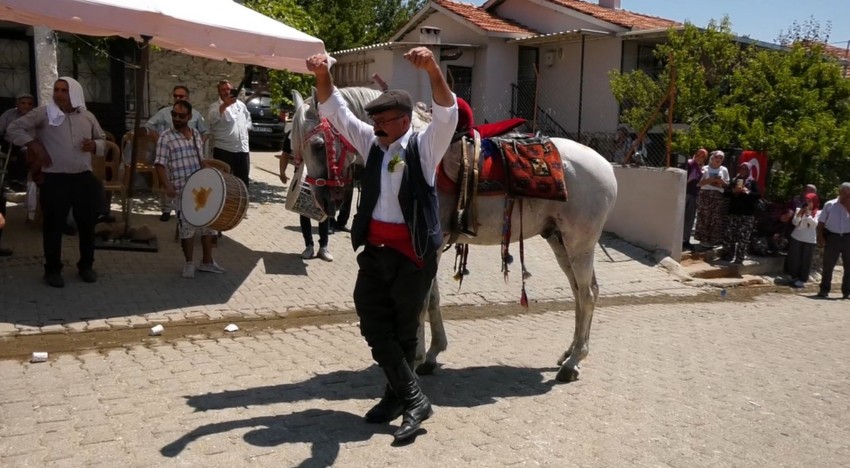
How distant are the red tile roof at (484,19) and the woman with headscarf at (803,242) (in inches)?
427

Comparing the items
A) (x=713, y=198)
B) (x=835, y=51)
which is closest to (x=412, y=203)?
(x=713, y=198)

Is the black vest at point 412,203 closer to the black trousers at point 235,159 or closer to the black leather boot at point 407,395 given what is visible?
the black leather boot at point 407,395

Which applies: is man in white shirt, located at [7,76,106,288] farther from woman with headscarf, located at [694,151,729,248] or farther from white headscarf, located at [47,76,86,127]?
woman with headscarf, located at [694,151,729,248]

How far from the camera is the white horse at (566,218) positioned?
536 centimetres

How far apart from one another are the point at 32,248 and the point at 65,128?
207 cm

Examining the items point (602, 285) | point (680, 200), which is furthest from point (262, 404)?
point (680, 200)

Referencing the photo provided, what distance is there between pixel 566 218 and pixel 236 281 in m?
4.13

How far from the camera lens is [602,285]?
33.0 ft

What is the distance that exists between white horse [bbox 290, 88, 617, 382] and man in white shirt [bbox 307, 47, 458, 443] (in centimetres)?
91

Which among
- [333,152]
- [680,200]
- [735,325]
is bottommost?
[735,325]

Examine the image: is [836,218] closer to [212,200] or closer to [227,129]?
[227,129]

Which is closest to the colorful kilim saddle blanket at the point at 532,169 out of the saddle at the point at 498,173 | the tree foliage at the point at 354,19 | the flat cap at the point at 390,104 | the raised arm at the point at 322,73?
the saddle at the point at 498,173

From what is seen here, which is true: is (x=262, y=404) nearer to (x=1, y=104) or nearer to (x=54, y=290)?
(x=54, y=290)

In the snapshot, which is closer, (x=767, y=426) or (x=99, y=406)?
(x=99, y=406)
